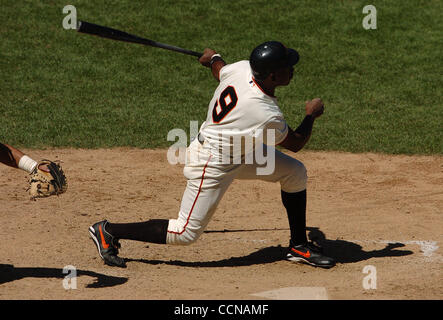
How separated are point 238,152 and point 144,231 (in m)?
0.99

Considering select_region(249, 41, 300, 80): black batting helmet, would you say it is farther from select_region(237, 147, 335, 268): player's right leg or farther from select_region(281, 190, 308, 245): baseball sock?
select_region(281, 190, 308, 245): baseball sock

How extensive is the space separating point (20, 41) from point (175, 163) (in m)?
5.11

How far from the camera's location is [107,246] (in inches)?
229

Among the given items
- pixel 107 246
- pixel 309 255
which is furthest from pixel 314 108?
pixel 107 246

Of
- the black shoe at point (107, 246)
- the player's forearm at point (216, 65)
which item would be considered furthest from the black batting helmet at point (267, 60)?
the black shoe at point (107, 246)

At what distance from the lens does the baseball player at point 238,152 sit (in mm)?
5426

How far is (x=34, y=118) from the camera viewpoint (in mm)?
10352

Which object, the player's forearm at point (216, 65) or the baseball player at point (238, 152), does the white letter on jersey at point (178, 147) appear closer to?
the player's forearm at point (216, 65)

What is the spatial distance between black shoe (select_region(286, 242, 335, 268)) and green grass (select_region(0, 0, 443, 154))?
11.7ft

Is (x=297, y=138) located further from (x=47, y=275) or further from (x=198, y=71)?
(x=198, y=71)

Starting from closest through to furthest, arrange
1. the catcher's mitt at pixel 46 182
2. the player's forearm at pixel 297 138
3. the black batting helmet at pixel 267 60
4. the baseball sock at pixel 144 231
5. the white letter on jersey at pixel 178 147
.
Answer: the catcher's mitt at pixel 46 182
the black batting helmet at pixel 267 60
the player's forearm at pixel 297 138
the baseball sock at pixel 144 231
the white letter on jersey at pixel 178 147

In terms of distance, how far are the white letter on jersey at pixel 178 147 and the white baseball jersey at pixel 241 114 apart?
3366 mm

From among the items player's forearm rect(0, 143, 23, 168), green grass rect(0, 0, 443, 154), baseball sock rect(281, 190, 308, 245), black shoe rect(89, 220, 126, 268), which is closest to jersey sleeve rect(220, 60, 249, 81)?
baseball sock rect(281, 190, 308, 245)

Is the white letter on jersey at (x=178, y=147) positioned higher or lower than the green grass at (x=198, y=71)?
lower
